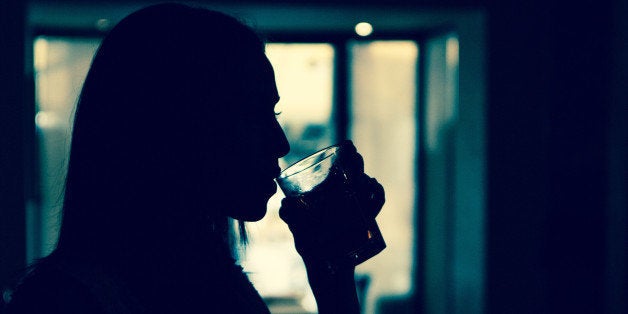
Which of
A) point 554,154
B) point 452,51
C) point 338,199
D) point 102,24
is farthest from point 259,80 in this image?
point 102,24

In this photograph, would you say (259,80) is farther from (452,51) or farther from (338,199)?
(452,51)

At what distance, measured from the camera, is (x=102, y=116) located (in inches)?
30.1

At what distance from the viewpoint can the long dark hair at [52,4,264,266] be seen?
29.8 inches

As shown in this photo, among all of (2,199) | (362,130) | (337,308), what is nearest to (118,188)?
(337,308)

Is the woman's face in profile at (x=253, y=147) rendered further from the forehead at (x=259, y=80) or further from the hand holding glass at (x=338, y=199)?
the hand holding glass at (x=338, y=199)

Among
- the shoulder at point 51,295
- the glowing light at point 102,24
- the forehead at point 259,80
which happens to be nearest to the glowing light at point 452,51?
the glowing light at point 102,24

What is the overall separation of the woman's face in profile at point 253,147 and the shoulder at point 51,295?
0.26m

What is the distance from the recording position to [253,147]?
840mm

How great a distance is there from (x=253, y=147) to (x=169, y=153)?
4.7 inches

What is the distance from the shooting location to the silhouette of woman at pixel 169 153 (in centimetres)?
75

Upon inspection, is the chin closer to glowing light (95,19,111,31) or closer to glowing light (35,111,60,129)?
glowing light (95,19,111,31)

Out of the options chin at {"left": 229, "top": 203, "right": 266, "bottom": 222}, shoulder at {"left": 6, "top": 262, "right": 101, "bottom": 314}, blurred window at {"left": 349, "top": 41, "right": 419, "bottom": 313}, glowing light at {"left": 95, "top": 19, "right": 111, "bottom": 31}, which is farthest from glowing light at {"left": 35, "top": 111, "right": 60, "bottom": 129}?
shoulder at {"left": 6, "top": 262, "right": 101, "bottom": 314}

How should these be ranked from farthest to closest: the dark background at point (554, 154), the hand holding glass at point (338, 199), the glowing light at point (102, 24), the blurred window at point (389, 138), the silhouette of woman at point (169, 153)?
1. the blurred window at point (389, 138)
2. the glowing light at point (102, 24)
3. the dark background at point (554, 154)
4. the hand holding glass at point (338, 199)
5. the silhouette of woman at point (169, 153)

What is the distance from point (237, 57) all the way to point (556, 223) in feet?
8.69
